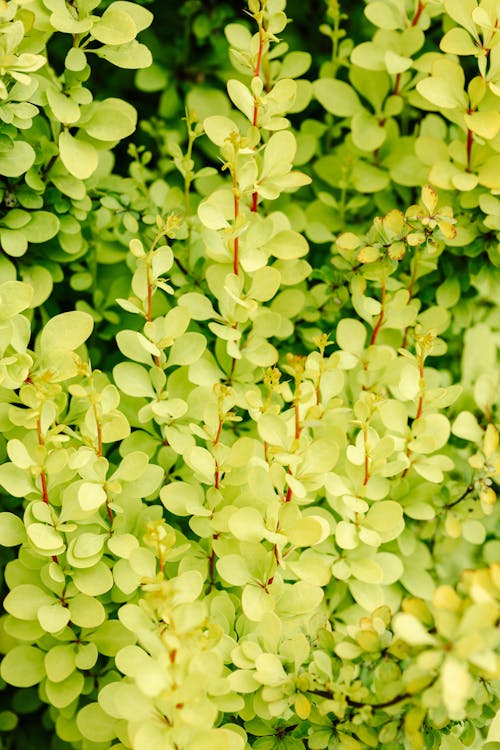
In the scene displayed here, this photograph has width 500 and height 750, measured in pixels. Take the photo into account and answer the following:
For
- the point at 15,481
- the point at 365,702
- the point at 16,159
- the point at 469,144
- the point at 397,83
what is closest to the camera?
the point at 365,702

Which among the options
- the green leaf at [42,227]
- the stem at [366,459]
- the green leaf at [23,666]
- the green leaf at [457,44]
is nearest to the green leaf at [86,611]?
the green leaf at [23,666]

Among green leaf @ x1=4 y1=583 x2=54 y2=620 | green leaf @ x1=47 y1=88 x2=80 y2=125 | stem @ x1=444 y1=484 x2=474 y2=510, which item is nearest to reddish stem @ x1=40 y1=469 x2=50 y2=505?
green leaf @ x1=4 y1=583 x2=54 y2=620

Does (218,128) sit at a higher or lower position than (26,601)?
higher

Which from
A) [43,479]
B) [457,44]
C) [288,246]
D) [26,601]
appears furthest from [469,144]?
[26,601]

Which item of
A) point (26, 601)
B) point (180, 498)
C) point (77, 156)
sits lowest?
point (26, 601)

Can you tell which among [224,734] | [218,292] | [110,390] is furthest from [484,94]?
[224,734]

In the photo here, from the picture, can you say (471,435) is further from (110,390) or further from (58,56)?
(58,56)

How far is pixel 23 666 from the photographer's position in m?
1.07

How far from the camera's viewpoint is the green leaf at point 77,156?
1124 mm

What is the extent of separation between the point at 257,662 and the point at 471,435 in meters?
0.49

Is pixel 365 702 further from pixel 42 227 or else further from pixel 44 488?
pixel 42 227

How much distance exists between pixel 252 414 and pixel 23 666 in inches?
17.5

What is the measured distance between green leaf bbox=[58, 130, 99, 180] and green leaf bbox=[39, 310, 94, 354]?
0.21 meters

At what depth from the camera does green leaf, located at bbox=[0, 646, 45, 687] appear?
105cm
